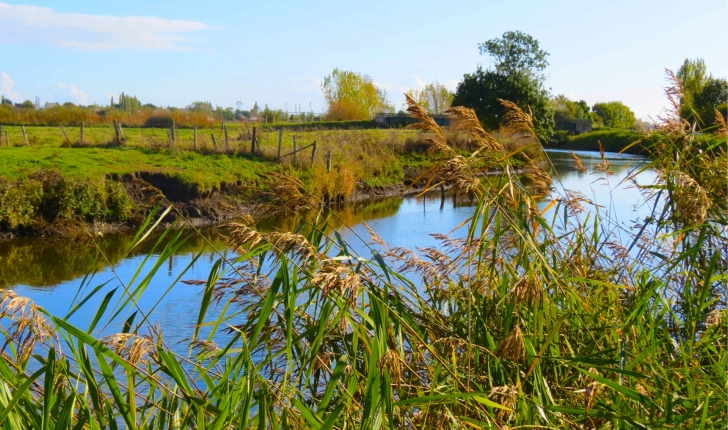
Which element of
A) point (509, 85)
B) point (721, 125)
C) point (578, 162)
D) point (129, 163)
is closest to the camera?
point (721, 125)

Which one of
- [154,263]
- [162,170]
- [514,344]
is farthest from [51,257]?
[514,344]

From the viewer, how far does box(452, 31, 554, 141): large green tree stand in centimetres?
4194

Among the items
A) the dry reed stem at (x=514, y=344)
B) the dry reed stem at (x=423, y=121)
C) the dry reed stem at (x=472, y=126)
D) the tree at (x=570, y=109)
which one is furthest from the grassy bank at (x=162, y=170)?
the tree at (x=570, y=109)

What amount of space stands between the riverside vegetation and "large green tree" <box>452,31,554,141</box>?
1486 inches

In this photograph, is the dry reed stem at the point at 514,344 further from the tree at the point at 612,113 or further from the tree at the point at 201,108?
the tree at the point at 612,113

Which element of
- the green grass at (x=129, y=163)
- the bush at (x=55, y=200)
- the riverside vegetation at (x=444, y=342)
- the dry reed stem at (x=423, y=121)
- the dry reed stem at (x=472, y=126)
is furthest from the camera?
the green grass at (x=129, y=163)

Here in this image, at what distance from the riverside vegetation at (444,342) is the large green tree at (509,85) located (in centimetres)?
3774

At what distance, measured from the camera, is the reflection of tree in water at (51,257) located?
12.3 meters

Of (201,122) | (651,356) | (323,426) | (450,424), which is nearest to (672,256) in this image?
(651,356)

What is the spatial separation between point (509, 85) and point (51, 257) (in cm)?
3334

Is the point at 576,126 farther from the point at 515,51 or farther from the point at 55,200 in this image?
the point at 55,200

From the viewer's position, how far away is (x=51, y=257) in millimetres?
14062

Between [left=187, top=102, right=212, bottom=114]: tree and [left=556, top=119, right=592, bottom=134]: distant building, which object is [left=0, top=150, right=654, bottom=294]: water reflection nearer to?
[left=187, top=102, right=212, bottom=114]: tree

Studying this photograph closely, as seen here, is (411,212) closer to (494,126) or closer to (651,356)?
(651,356)
